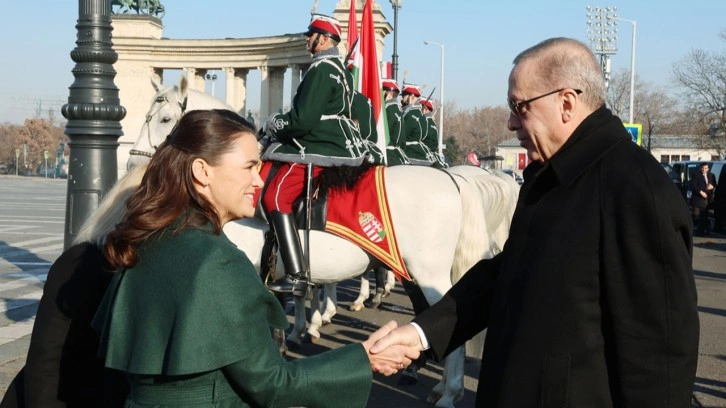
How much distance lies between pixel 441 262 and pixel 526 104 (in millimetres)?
4884

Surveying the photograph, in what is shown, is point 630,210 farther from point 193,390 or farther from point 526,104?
point 193,390

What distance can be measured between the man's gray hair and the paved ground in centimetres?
511

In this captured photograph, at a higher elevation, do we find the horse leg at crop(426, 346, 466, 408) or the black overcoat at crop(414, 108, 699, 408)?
the black overcoat at crop(414, 108, 699, 408)

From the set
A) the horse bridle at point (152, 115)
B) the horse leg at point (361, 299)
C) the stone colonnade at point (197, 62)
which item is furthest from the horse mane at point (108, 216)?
the stone colonnade at point (197, 62)

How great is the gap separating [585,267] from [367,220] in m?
5.13

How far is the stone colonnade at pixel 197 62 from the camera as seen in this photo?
4859cm

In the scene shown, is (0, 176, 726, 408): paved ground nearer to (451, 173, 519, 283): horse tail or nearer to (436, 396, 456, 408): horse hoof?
(436, 396, 456, 408): horse hoof

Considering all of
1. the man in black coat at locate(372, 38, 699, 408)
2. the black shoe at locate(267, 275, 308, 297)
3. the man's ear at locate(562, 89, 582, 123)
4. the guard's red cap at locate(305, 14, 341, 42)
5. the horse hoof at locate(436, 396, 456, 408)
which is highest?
the guard's red cap at locate(305, 14, 341, 42)

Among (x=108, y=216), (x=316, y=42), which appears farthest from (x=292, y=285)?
(x=108, y=216)

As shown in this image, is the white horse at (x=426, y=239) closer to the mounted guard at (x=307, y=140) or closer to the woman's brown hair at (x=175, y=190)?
the mounted guard at (x=307, y=140)

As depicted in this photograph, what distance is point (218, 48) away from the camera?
51906 mm

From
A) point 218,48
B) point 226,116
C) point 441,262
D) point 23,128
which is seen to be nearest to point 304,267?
point 441,262

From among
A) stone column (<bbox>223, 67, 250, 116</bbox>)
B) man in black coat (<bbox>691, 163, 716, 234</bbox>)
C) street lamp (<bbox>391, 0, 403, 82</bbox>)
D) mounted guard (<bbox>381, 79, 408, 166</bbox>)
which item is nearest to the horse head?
mounted guard (<bbox>381, 79, 408, 166</bbox>)

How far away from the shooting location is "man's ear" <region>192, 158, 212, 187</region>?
3.07 meters
